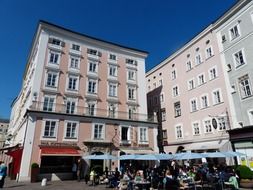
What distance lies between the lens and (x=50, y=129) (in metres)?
24.3

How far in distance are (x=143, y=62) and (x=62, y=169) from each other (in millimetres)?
22104

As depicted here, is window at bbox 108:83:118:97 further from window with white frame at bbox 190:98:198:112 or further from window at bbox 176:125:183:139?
window with white frame at bbox 190:98:198:112

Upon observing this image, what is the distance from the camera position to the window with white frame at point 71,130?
82.8 feet

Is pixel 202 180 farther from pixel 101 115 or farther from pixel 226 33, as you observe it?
pixel 226 33

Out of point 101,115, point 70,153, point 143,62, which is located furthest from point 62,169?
Result: point 143,62

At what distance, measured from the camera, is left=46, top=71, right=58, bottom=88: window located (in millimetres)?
27359

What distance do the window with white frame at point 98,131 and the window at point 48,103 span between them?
6.03 m

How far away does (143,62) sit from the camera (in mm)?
37062

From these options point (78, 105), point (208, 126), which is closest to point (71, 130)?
point (78, 105)

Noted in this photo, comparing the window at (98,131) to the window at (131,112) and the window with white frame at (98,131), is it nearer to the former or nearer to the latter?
the window with white frame at (98,131)

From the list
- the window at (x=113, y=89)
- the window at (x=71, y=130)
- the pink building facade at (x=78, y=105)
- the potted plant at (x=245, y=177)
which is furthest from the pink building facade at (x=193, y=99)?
the window at (x=71, y=130)

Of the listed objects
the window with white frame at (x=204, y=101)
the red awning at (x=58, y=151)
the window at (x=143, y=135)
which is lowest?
the red awning at (x=58, y=151)

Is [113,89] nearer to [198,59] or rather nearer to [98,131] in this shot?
[98,131]

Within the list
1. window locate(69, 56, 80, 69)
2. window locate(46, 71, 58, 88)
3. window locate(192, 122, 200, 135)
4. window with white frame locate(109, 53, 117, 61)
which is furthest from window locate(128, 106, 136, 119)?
window locate(46, 71, 58, 88)
